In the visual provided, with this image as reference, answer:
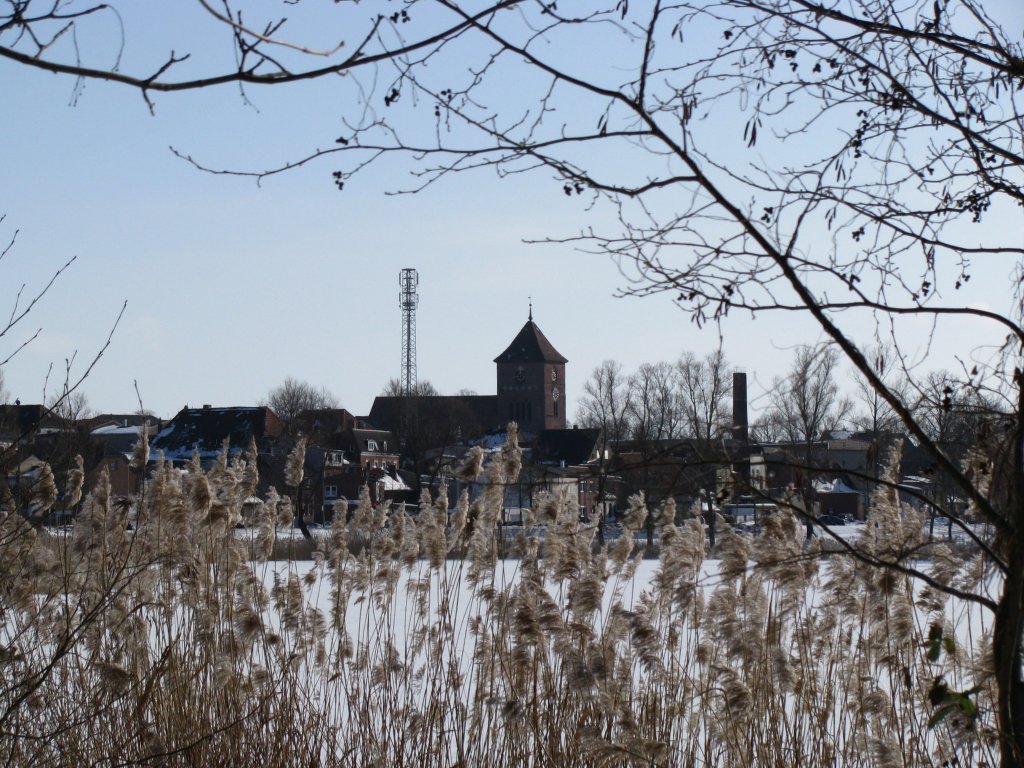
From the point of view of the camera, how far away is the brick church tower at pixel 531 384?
400 feet

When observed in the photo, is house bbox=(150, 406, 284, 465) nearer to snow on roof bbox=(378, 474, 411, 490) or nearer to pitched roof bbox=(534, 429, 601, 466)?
snow on roof bbox=(378, 474, 411, 490)

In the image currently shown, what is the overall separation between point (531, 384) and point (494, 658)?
11733 cm

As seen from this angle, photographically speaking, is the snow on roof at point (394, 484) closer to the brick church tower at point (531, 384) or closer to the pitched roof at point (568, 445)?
the pitched roof at point (568, 445)

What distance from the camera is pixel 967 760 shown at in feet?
13.4

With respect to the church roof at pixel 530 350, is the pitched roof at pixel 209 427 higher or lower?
lower

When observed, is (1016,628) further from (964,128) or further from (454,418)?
(454,418)

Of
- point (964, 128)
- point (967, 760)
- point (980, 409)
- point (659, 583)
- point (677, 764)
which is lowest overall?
point (677, 764)

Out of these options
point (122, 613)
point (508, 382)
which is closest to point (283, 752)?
point (122, 613)

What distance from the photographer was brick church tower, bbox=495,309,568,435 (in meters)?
122

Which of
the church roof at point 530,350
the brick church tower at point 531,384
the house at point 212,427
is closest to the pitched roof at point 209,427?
the house at point 212,427

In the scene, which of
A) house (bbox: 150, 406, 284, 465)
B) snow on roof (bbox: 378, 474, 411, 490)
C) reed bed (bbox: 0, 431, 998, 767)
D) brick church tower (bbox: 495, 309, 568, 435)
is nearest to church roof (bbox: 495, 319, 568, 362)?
brick church tower (bbox: 495, 309, 568, 435)

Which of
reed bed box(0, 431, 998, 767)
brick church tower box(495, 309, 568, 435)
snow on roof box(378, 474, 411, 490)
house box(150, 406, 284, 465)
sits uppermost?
brick church tower box(495, 309, 568, 435)

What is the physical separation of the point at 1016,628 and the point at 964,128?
1.13 m

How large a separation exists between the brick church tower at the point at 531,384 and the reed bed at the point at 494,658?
374ft
